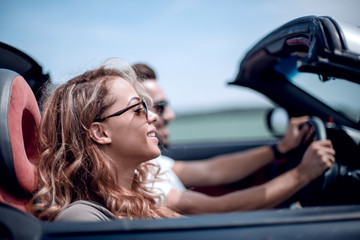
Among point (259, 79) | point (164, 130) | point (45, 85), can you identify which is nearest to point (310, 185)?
point (259, 79)

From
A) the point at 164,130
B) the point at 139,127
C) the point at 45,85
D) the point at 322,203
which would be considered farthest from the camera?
the point at 164,130

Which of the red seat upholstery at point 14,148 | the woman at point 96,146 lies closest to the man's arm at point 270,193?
the woman at point 96,146

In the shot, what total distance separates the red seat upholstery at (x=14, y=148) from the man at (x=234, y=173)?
765mm

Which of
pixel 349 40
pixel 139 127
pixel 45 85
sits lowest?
pixel 139 127

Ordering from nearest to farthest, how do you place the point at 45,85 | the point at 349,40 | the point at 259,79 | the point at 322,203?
the point at 349,40, the point at 45,85, the point at 322,203, the point at 259,79

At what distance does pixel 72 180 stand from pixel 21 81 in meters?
0.50

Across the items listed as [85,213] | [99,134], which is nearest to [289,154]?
[99,134]

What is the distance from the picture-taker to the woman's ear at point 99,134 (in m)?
1.50

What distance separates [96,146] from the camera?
4.96 ft

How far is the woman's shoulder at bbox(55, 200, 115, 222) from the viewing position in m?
1.13

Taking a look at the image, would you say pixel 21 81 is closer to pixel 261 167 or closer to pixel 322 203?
pixel 322 203

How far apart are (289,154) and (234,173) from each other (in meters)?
0.54

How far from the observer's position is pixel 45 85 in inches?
69.2

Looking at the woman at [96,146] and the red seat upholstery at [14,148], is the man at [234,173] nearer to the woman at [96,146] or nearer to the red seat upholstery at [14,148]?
the woman at [96,146]
